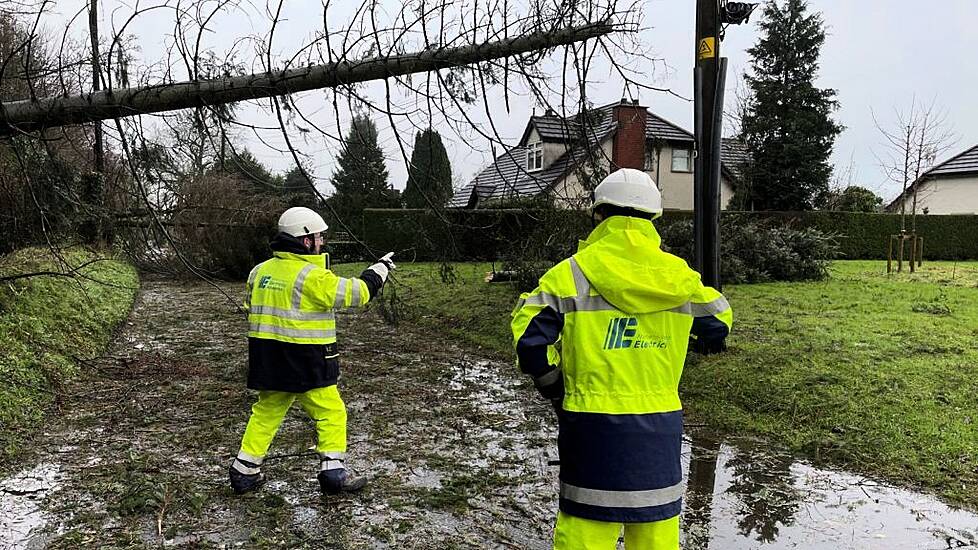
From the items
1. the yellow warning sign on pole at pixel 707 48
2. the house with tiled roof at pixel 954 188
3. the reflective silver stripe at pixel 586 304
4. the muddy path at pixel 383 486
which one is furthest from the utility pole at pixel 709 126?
the house with tiled roof at pixel 954 188

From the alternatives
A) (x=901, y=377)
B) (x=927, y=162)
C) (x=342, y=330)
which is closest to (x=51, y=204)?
(x=342, y=330)

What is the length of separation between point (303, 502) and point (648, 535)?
244 centimetres

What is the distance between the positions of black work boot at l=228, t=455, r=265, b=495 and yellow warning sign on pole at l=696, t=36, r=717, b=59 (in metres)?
5.71

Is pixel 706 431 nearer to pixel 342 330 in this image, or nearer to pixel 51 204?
pixel 51 204

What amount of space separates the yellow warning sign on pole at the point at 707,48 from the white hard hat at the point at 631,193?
514 centimetres

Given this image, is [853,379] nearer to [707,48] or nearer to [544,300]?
[707,48]

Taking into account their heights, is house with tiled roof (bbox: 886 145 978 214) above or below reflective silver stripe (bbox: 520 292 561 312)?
above

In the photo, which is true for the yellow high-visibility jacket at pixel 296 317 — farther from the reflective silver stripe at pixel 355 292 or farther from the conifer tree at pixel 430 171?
the conifer tree at pixel 430 171

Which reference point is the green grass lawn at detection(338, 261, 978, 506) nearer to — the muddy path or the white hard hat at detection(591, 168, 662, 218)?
the muddy path

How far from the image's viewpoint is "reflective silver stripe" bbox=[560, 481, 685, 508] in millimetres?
2512

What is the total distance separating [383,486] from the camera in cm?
459

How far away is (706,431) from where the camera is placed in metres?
5.82

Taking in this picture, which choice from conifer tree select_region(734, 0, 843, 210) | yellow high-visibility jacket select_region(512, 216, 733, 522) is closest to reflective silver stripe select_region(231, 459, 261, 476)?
yellow high-visibility jacket select_region(512, 216, 733, 522)

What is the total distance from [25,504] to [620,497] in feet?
12.3
